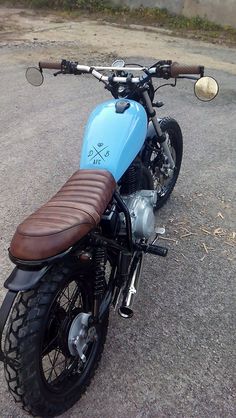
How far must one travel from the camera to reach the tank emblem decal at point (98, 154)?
2.40 m

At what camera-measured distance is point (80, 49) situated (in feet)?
26.9

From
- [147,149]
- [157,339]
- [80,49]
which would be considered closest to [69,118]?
[147,149]

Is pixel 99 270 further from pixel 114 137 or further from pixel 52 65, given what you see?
pixel 52 65

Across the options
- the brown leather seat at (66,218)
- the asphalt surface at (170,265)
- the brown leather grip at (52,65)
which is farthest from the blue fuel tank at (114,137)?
the asphalt surface at (170,265)

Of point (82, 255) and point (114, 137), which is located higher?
point (114, 137)

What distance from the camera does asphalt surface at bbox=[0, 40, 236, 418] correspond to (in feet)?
7.51

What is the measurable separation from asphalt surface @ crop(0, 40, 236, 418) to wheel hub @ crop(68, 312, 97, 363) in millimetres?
329

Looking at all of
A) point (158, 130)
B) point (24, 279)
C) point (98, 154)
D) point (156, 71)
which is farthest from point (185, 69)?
point (24, 279)

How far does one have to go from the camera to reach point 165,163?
3477 mm

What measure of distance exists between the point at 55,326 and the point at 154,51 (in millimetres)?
7253

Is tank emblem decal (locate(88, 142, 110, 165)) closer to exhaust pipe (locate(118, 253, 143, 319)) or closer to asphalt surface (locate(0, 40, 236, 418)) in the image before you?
exhaust pipe (locate(118, 253, 143, 319))

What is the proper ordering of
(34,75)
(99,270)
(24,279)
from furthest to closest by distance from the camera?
1. (34,75)
2. (99,270)
3. (24,279)

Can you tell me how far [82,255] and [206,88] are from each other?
1.31 m

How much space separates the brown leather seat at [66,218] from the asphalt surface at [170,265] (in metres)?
0.94
